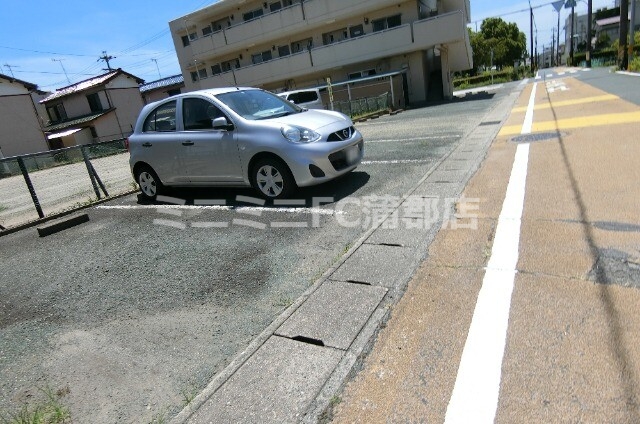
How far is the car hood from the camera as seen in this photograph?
5.16 metres

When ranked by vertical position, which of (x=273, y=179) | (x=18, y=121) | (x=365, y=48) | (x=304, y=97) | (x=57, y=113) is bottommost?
(x=273, y=179)

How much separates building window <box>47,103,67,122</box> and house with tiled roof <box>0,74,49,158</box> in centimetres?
717

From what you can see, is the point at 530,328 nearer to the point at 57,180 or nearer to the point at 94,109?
the point at 57,180

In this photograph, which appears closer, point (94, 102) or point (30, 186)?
point (30, 186)

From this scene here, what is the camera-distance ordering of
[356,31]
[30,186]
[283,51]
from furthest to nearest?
[283,51], [356,31], [30,186]

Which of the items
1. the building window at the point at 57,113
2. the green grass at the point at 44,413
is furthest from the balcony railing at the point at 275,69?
the green grass at the point at 44,413

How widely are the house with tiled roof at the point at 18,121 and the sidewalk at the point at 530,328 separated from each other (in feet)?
104

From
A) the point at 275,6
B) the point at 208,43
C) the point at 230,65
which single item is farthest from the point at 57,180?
the point at 230,65

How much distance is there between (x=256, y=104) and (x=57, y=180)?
4838 mm

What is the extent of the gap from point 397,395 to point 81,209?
7.12 meters

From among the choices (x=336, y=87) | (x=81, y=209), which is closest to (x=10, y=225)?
(x=81, y=209)

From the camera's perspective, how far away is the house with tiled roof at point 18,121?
2548 centimetres

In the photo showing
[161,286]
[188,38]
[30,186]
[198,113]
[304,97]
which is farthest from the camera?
[188,38]

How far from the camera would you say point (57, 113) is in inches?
1374
